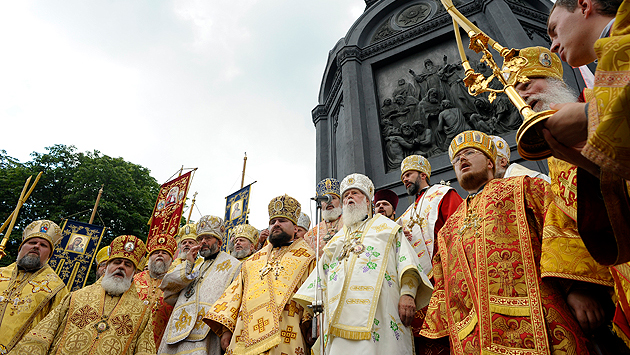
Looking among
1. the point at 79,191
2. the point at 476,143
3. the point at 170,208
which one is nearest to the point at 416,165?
the point at 476,143

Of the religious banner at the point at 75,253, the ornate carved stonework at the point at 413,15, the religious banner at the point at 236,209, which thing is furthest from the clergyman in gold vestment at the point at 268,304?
the ornate carved stonework at the point at 413,15

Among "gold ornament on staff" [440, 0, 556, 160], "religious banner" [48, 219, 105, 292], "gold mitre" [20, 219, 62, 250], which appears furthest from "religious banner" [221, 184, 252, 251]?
"gold ornament on staff" [440, 0, 556, 160]

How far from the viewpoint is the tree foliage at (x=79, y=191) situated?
69.8 feet

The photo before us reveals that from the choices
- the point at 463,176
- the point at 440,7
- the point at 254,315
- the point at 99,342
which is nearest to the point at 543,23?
the point at 440,7

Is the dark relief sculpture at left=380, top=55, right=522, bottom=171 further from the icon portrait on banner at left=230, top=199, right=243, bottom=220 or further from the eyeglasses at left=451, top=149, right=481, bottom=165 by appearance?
the eyeglasses at left=451, top=149, right=481, bottom=165

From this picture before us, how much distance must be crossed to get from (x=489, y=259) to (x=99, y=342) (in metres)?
4.09

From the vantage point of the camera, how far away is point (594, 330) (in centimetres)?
218

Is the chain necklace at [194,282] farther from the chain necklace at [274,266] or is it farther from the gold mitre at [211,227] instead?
the chain necklace at [274,266]


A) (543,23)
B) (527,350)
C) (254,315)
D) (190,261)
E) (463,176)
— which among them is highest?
(543,23)

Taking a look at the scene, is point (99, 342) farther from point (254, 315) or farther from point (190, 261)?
point (254, 315)

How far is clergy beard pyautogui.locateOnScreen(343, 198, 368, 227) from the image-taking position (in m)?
4.27

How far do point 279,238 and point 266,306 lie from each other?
1027 millimetres

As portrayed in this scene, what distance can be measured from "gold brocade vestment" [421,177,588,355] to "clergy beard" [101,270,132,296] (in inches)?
147

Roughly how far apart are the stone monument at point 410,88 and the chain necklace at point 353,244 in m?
3.36
